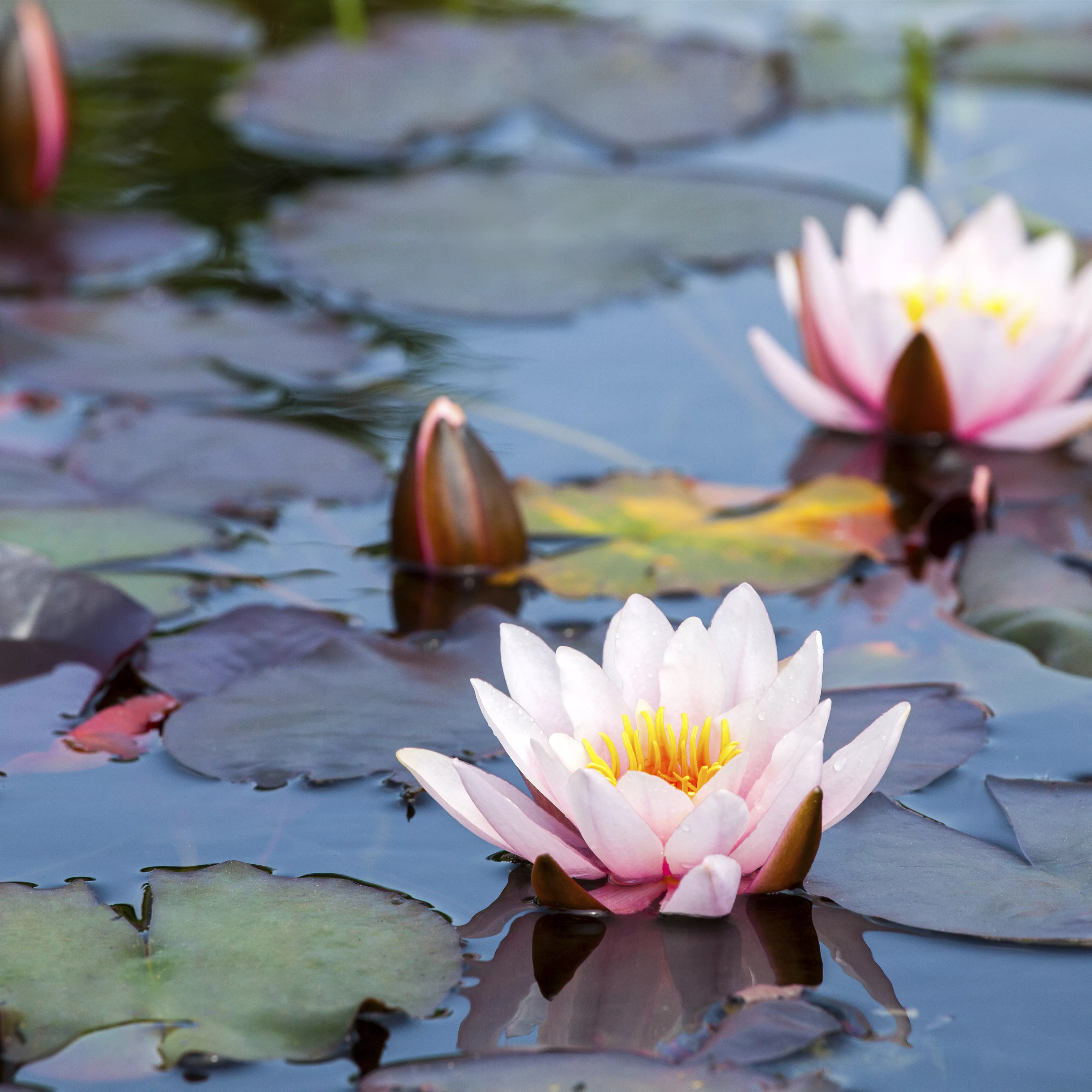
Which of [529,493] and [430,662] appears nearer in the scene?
[430,662]

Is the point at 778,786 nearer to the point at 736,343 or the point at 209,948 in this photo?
the point at 209,948

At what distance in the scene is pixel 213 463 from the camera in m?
2.46

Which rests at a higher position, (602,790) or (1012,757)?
(602,790)

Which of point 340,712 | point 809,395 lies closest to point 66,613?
point 340,712

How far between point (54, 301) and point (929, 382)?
1.92m

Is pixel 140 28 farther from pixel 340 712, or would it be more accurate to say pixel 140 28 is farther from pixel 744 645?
pixel 744 645

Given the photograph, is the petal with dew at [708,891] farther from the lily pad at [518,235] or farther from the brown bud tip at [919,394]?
the lily pad at [518,235]

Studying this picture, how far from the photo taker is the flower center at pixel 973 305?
99.7 inches

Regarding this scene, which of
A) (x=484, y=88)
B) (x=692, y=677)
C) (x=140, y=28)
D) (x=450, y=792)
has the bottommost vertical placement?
(x=450, y=792)

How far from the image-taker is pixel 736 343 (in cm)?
300

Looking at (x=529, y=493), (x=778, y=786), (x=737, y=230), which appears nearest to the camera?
(x=778, y=786)

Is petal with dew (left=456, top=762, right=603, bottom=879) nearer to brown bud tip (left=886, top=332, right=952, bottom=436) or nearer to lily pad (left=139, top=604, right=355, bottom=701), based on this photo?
lily pad (left=139, top=604, right=355, bottom=701)

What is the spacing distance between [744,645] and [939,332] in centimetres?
111

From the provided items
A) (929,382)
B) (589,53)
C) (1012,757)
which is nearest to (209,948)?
(1012,757)
